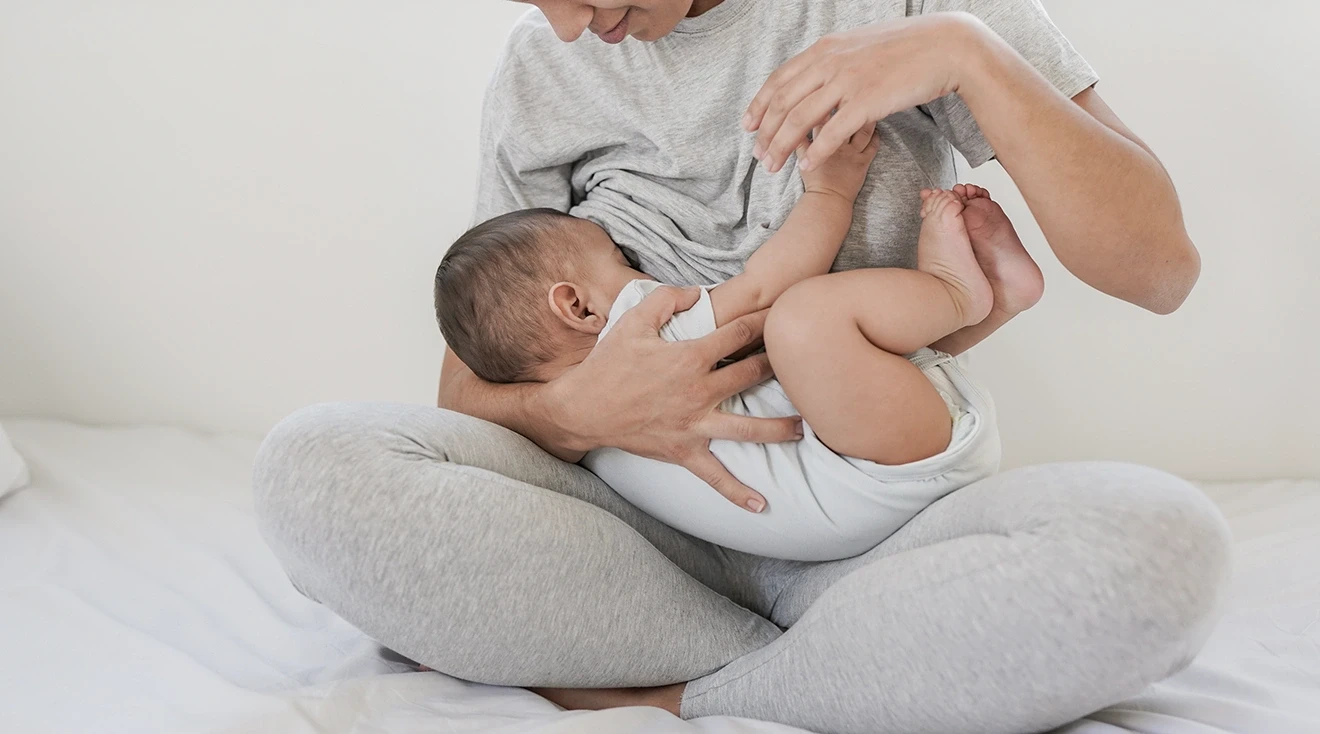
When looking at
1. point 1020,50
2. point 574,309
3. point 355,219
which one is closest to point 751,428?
point 574,309

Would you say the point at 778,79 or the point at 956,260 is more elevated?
the point at 778,79

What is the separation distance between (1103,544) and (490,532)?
0.52 meters

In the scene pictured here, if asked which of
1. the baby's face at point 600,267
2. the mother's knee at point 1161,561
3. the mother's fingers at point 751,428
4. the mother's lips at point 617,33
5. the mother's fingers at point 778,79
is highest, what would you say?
the mother's lips at point 617,33

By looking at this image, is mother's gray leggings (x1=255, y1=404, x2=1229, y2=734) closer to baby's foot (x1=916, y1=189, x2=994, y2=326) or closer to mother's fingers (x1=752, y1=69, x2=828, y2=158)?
baby's foot (x1=916, y1=189, x2=994, y2=326)

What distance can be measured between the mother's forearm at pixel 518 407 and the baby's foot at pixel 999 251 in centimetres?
51

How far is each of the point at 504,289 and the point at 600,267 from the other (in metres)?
0.12

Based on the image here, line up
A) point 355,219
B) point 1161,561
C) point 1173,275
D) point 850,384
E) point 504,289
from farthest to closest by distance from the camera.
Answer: point 355,219 → point 504,289 → point 1173,275 → point 850,384 → point 1161,561

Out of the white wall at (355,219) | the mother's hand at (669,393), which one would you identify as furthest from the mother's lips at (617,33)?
the white wall at (355,219)

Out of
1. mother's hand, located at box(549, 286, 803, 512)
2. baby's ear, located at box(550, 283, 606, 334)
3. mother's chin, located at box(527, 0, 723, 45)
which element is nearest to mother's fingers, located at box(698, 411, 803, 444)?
mother's hand, located at box(549, 286, 803, 512)

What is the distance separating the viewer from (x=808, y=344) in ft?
3.14

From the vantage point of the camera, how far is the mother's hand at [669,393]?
1.03 metres

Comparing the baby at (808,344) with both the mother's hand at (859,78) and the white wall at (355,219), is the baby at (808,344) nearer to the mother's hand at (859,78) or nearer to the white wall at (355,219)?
the mother's hand at (859,78)

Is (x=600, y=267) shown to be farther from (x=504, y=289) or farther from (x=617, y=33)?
(x=617, y=33)

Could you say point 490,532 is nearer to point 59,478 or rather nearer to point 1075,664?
point 1075,664
